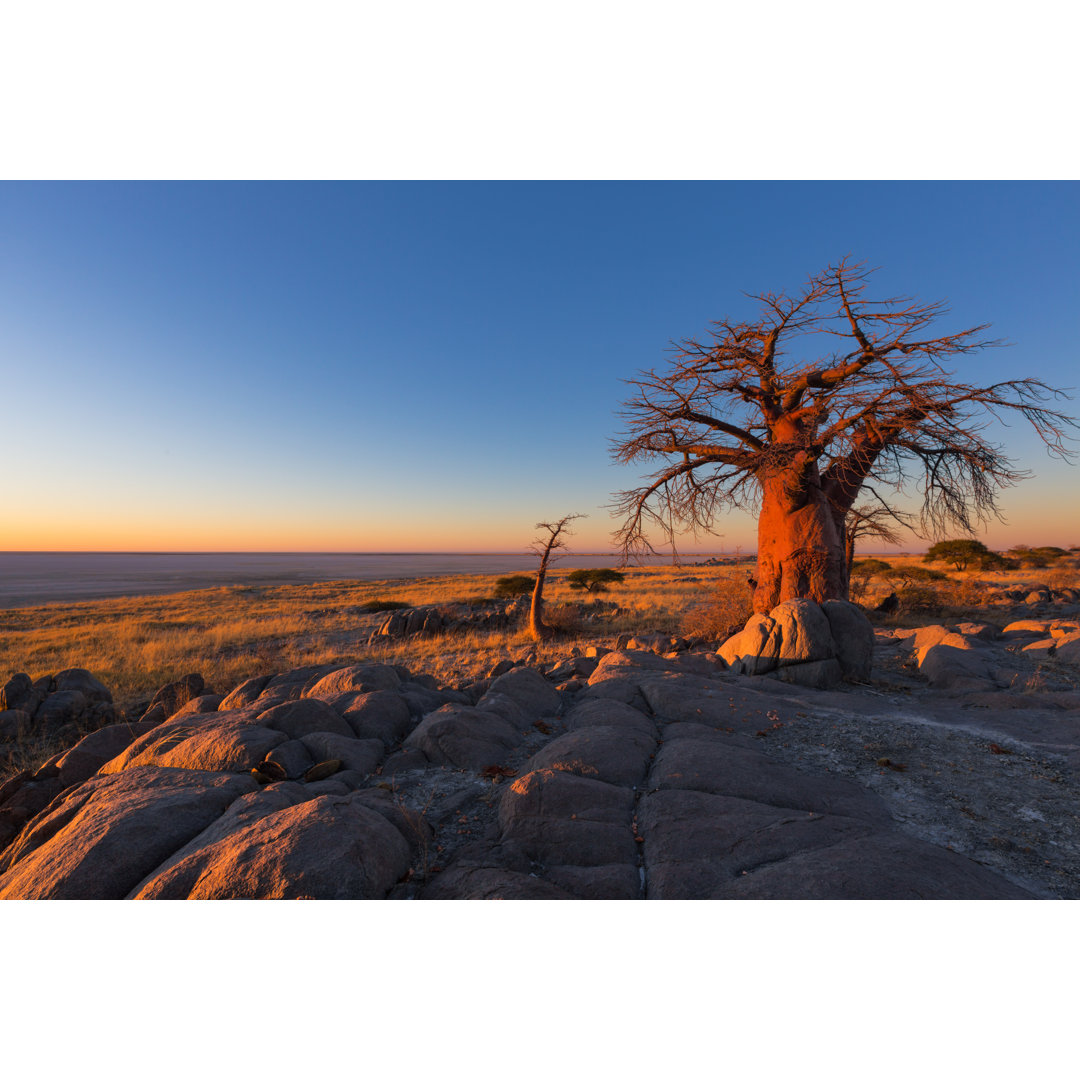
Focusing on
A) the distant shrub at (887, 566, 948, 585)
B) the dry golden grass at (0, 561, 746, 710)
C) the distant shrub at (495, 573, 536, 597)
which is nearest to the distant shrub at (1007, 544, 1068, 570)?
the distant shrub at (887, 566, 948, 585)

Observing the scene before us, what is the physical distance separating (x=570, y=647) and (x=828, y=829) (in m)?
9.63

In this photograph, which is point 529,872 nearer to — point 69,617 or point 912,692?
point 912,692

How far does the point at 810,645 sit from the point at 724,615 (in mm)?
5189

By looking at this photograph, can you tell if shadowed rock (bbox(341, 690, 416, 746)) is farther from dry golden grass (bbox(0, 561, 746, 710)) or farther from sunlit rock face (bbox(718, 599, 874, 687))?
sunlit rock face (bbox(718, 599, 874, 687))

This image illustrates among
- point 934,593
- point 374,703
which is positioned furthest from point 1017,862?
point 934,593

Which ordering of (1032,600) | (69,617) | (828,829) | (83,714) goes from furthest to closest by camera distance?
(69,617)
(1032,600)
(83,714)
(828,829)

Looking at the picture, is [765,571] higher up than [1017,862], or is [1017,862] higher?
[765,571]

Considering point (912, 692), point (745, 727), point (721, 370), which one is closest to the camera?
point (745, 727)

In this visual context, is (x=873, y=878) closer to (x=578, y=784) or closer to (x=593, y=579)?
(x=578, y=784)

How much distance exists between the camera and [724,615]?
1253cm

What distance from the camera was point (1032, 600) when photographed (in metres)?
16.9

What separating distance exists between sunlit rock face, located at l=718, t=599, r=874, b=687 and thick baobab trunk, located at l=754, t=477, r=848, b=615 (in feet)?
5.30

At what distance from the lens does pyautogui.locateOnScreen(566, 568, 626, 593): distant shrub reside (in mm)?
32344

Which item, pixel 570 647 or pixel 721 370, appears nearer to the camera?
pixel 721 370
